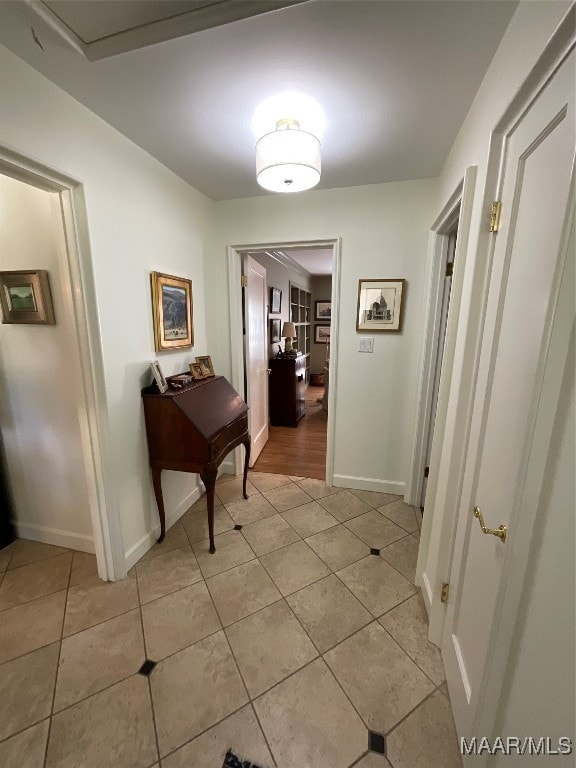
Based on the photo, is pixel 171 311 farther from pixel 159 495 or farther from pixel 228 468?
pixel 228 468

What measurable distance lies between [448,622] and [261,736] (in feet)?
2.71

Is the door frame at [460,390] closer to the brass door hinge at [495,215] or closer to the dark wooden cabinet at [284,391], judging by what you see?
the brass door hinge at [495,215]

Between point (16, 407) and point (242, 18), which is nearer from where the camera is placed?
point (242, 18)

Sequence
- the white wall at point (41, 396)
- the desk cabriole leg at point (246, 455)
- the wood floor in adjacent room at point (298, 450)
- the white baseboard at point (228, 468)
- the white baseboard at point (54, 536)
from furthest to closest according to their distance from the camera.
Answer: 1. the wood floor in adjacent room at point (298, 450)
2. the white baseboard at point (228, 468)
3. the desk cabriole leg at point (246, 455)
4. the white baseboard at point (54, 536)
5. the white wall at point (41, 396)

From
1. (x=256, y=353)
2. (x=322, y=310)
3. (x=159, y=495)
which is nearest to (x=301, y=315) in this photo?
(x=322, y=310)

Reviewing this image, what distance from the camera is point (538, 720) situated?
624 millimetres

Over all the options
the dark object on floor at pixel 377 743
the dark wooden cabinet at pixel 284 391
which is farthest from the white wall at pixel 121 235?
the dark wooden cabinet at pixel 284 391

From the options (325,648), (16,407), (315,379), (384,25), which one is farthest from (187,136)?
(315,379)

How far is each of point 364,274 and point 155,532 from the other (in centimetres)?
236

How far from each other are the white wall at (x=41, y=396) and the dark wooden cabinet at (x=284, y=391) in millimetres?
2573

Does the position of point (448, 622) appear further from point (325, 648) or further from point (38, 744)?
point (38, 744)

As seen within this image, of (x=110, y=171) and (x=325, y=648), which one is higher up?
(x=110, y=171)

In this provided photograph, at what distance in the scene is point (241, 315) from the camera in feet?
8.54

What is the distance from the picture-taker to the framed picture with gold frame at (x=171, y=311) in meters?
1.88
